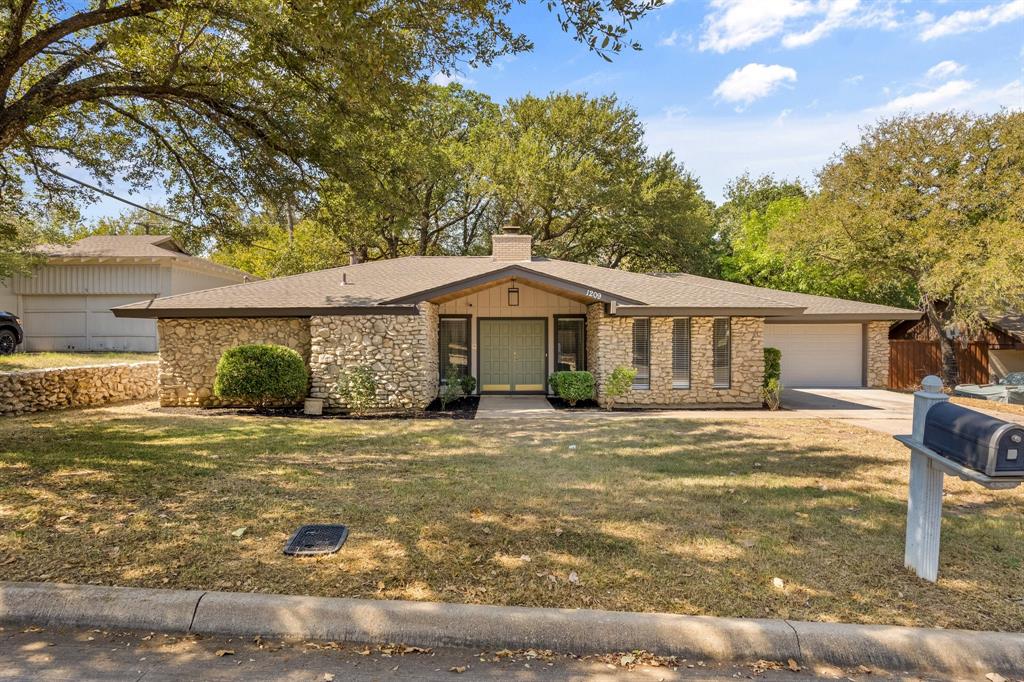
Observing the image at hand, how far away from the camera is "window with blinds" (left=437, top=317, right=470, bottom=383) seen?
14.2m

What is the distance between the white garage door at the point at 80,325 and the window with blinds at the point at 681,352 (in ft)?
58.6

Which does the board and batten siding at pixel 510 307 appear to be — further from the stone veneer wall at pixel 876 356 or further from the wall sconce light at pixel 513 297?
the stone veneer wall at pixel 876 356

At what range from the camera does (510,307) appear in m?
14.3

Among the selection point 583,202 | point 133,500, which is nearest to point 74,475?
point 133,500

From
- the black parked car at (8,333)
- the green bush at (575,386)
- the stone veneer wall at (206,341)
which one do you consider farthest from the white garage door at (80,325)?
the green bush at (575,386)

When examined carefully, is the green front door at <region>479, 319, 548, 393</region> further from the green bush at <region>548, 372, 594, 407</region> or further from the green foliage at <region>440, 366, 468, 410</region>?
the green bush at <region>548, 372, 594, 407</region>

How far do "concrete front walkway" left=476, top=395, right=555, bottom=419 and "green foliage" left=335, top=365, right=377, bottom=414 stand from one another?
2321 millimetres

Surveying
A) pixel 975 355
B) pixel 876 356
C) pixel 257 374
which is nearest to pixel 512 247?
pixel 257 374

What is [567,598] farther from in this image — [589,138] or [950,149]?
[589,138]

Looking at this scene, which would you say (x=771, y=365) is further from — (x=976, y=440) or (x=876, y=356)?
(x=976, y=440)

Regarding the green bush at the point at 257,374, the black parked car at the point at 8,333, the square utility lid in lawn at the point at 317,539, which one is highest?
the black parked car at the point at 8,333

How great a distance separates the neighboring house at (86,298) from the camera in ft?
60.2

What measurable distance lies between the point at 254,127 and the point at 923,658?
9203mm

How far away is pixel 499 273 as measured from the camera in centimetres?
1177
